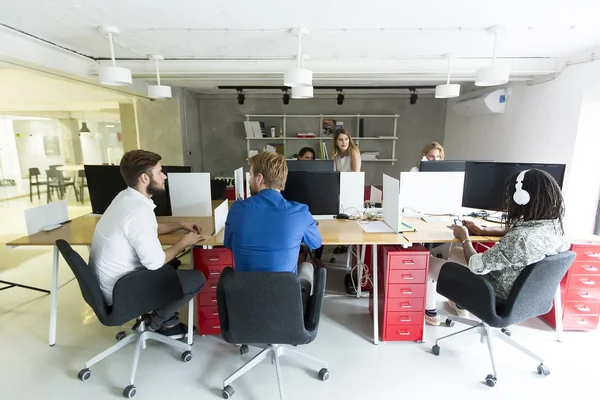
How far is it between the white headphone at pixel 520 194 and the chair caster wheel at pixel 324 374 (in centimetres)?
150

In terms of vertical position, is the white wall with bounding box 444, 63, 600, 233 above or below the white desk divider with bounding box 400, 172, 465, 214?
above

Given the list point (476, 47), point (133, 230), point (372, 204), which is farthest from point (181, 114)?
point (476, 47)

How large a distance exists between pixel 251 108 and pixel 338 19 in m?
3.59

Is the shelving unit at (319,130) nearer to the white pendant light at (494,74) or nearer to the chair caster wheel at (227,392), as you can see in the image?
the white pendant light at (494,74)

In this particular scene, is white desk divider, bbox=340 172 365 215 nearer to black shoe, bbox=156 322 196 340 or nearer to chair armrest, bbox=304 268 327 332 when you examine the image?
chair armrest, bbox=304 268 327 332

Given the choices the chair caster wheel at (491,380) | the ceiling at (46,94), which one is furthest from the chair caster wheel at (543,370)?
the ceiling at (46,94)

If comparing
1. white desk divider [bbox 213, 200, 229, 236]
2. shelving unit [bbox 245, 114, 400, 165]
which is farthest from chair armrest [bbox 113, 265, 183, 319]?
shelving unit [bbox 245, 114, 400, 165]

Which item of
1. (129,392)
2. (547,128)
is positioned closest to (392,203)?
(129,392)

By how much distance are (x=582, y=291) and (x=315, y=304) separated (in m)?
2.15

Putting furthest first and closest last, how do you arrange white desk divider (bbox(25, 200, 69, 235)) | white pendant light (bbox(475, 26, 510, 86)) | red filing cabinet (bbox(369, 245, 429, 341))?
white pendant light (bbox(475, 26, 510, 86)), white desk divider (bbox(25, 200, 69, 235)), red filing cabinet (bbox(369, 245, 429, 341))

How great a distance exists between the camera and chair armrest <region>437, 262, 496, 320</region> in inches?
68.9

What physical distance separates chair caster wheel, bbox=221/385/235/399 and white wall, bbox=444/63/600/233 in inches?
111

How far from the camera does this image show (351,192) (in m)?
2.73

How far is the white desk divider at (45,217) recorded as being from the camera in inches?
90.0
